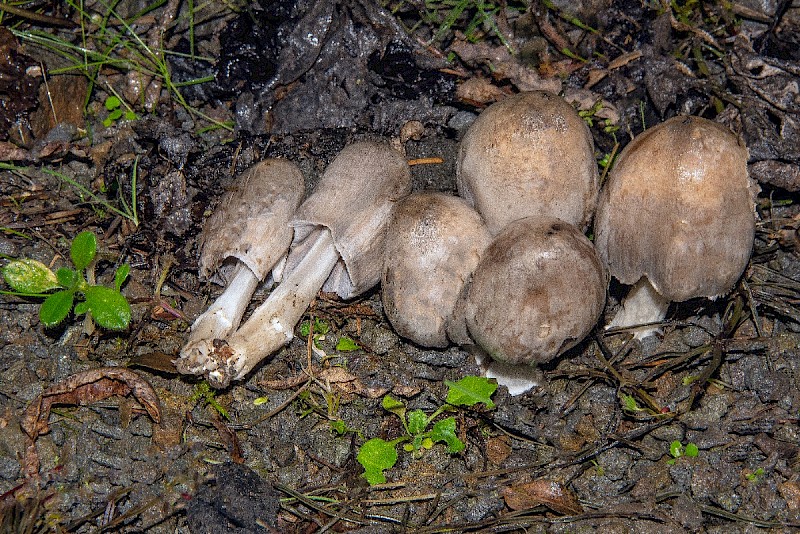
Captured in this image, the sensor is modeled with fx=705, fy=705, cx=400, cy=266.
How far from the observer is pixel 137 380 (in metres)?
3.66

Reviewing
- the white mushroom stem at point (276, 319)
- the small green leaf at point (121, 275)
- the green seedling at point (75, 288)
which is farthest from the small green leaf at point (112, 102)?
the white mushroom stem at point (276, 319)

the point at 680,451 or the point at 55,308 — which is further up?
the point at 55,308

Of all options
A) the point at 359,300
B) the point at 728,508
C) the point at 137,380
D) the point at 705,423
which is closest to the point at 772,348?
the point at 705,423

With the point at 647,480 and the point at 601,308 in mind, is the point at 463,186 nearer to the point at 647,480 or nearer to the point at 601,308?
the point at 601,308

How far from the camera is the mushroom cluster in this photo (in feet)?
10.7

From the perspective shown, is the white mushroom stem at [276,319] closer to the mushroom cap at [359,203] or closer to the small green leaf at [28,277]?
the mushroom cap at [359,203]

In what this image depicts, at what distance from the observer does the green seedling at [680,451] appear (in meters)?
3.51

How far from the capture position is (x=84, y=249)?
3.75m

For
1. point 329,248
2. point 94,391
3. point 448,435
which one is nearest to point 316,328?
point 329,248

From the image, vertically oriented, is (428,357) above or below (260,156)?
below

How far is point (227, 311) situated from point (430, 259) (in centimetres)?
112

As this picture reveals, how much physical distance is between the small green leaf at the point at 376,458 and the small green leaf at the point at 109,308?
4.62 ft

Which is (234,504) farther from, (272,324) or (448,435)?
(448,435)

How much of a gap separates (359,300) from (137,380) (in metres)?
1.26
